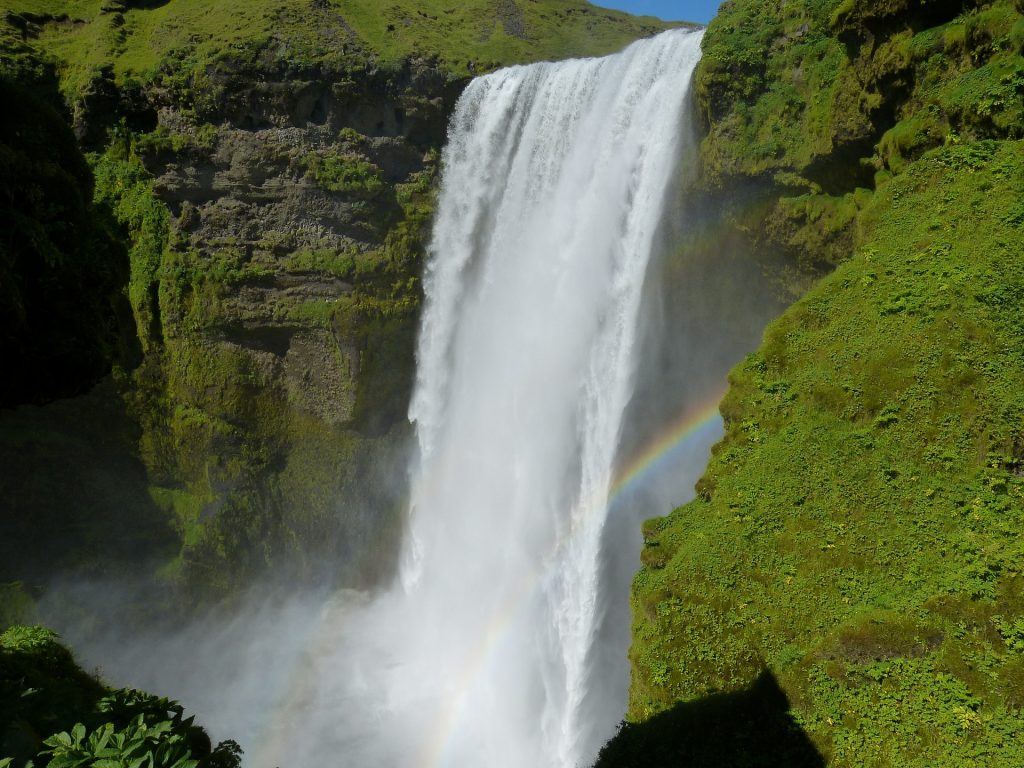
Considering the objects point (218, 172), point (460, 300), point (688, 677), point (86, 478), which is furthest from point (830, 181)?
point (86, 478)

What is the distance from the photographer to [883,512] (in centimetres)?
648

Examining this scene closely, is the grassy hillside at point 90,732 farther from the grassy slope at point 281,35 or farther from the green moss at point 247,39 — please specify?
the grassy slope at point 281,35

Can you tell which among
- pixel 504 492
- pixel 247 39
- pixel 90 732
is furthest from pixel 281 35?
pixel 90 732

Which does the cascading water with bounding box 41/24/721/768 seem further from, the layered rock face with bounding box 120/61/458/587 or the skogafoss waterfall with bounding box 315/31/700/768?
the layered rock face with bounding box 120/61/458/587

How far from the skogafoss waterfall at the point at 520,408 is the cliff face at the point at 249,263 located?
1830 mm

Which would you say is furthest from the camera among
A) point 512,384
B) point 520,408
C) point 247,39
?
point 247,39

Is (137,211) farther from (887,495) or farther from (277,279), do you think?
(887,495)

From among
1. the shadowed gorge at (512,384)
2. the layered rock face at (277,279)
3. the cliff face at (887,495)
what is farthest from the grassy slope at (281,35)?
the cliff face at (887,495)

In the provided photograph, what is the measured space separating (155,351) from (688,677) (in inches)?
819

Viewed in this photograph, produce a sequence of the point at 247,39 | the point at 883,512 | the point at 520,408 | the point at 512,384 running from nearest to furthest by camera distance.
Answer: the point at 883,512
the point at 520,408
the point at 512,384
the point at 247,39

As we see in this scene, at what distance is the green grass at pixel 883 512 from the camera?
5.42m

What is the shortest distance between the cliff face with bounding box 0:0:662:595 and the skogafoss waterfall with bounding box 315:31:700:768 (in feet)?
6.00

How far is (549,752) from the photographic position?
1338 cm

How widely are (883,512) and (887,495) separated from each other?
0.20m
